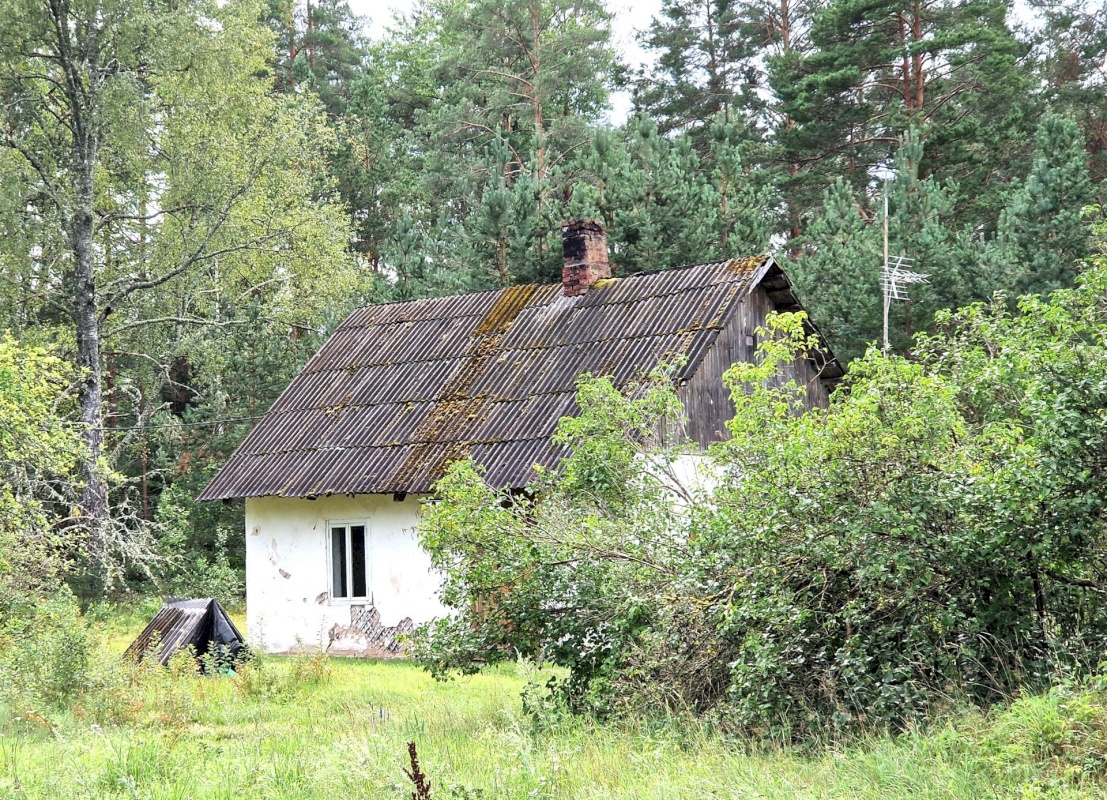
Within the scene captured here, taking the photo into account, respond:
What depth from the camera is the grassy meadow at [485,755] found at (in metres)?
5.91

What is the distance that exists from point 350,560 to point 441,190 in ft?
57.2

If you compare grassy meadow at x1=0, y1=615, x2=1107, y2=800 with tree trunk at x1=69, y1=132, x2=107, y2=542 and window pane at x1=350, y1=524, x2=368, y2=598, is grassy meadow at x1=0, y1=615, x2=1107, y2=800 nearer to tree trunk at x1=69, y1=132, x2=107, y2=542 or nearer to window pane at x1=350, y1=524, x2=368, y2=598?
window pane at x1=350, y1=524, x2=368, y2=598

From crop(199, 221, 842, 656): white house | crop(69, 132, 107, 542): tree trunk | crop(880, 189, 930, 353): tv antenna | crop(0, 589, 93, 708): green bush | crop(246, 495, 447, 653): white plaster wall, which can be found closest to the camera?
crop(0, 589, 93, 708): green bush

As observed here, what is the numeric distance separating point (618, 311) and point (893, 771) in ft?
37.3

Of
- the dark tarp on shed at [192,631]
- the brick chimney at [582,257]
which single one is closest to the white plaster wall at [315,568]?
the dark tarp on shed at [192,631]

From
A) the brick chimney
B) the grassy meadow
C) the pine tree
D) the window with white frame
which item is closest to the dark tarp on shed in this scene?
the window with white frame

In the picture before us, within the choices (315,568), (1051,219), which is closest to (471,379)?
(315,568)

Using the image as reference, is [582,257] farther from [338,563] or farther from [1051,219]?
[1051,219]

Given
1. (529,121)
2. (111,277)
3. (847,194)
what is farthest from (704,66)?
(111,277)

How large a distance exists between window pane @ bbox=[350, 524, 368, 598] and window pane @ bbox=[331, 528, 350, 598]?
183 millimetres

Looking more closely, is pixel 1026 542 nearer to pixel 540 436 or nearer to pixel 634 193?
pixel 540 436

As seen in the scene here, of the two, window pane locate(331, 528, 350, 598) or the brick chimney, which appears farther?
the brick chimney

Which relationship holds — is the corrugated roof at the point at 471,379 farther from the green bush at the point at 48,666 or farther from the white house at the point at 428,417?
the green bush at the point at 48,666

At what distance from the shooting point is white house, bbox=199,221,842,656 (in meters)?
15.6
